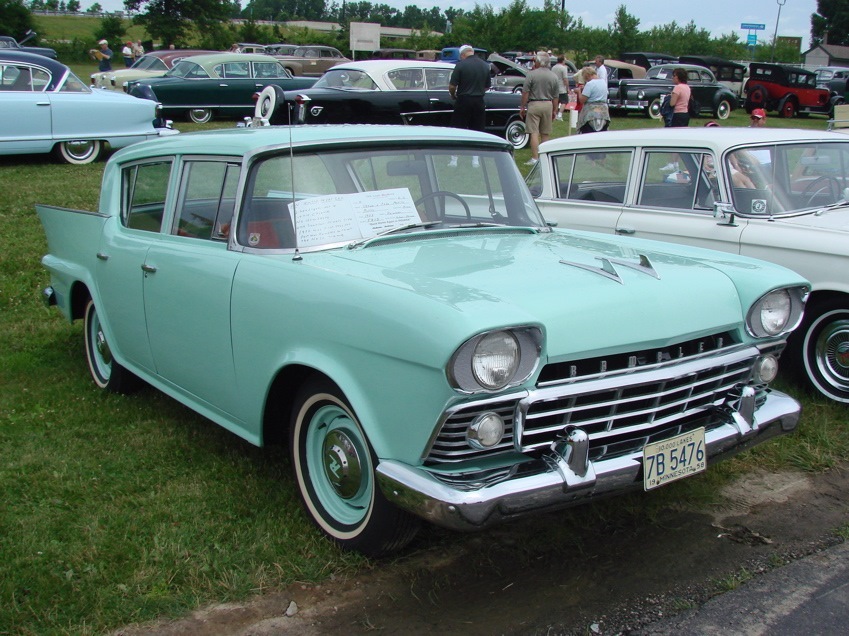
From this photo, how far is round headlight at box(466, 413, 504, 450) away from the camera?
8.54 feet

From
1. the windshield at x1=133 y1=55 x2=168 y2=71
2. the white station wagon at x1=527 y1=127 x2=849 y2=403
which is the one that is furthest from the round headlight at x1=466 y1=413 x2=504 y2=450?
the windshield at x1=133 y1=55 x2=168 y2=71

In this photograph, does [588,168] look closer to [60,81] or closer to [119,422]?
[119,422]

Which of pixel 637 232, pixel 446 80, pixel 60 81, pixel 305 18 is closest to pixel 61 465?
pixel 637 232

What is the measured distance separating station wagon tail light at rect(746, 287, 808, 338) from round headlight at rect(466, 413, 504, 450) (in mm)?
1221

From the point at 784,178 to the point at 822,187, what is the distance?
33 cm

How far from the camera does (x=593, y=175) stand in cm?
613

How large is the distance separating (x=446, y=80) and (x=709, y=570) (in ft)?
40.4

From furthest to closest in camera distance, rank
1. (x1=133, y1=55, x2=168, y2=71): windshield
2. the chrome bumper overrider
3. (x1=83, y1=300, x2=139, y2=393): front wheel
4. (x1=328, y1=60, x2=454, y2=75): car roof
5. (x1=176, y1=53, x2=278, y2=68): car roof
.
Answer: (x1=133, y1=55, x2=168, y2=71): windshield < (x1=176, y1=53, x2=278, y2=68): car roof < (x1=328, y1=60, x2=454, y2=75): car roof < (x1=83, y1=300, x2=139, y2=393): front wheel < the chrome bumper overrider

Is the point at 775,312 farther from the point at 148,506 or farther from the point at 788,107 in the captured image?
the point at 788,107

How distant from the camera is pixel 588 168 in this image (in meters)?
6.15

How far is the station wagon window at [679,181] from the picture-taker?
5406 millimetres

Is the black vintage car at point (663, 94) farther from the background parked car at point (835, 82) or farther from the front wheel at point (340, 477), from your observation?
the front wheel at point (340, 477)

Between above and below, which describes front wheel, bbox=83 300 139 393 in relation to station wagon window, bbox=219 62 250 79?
below

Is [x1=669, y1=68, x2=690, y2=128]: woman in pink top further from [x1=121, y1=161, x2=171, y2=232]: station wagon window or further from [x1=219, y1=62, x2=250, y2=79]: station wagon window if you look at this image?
[x1=121, y1=161, x2=171, y2=232]: station wagon window
